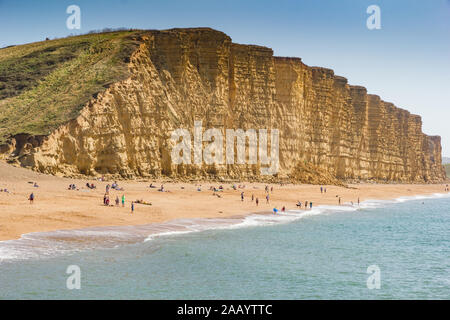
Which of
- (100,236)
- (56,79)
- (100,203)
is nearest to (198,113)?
(56,79)

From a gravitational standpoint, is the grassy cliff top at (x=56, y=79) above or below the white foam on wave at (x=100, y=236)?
above

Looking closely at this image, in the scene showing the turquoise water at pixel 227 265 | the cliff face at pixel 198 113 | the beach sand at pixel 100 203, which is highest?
the cliff face at pixel 198 113

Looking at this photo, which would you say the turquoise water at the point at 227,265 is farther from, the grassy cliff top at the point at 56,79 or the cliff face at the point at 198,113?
the grassy cliff top at the point at 56,79

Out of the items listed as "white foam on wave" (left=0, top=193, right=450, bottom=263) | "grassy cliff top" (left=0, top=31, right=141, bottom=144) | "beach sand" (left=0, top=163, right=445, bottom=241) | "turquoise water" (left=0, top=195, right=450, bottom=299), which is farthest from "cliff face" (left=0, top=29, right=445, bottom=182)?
"turquoise water" (left=0, top=195, right=450, bottom=299)

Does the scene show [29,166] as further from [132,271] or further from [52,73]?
[132,271]

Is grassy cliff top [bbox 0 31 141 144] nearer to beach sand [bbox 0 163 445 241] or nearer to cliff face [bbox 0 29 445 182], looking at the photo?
cliff face [bbox 0 29 445 182]

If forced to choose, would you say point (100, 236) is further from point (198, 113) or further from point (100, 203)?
point (198, 113)

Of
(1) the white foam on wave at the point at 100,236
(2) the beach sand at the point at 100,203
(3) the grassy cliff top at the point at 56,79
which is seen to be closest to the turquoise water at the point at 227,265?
(1) the white foam on wave at the point at 100,236
